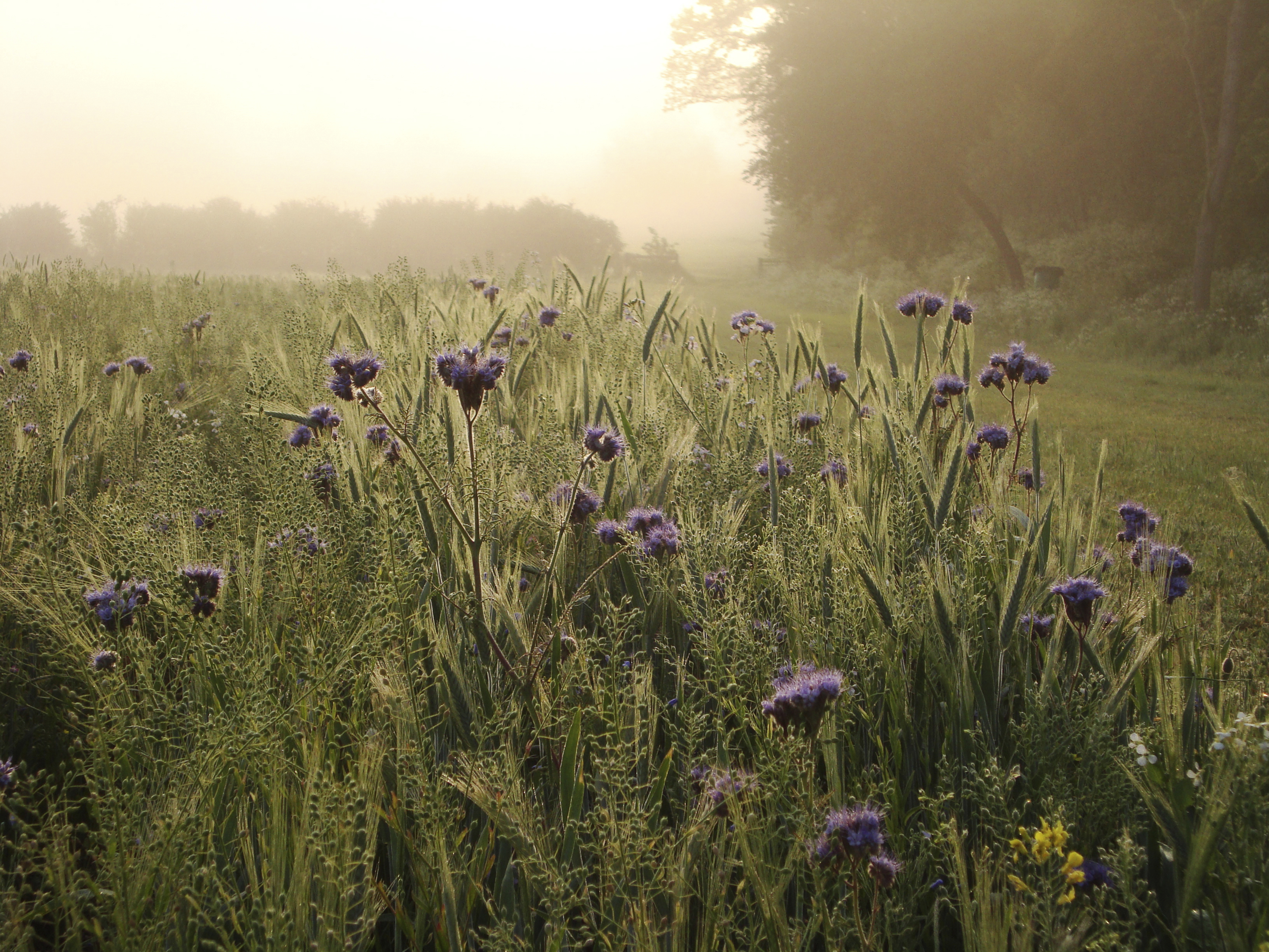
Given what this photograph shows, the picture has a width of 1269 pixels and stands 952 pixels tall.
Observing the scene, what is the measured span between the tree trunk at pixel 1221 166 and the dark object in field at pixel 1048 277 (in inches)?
121

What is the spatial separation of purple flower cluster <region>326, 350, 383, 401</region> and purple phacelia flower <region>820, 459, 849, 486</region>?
116cm

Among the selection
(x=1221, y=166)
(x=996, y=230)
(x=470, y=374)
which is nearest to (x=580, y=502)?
(x=470, y=374)

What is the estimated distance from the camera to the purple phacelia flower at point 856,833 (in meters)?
0.92

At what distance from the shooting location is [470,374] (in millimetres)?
1295

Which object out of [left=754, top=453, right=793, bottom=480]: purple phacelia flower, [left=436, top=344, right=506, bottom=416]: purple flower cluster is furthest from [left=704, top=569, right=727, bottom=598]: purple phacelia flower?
[left=754, top=453, right=793, bottom=480]: purple phacelia flower

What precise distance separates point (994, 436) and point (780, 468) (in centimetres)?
61

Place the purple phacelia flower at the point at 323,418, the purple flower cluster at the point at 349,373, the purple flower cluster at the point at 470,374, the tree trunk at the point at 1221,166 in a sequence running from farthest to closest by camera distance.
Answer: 1. the tree trunk at the point at 1221,166
2. the purple phacelia flower at the point at 323,418
3. the purple flower cluster at the point at 349,373
4. the purple flower cluster at the point at 470,374

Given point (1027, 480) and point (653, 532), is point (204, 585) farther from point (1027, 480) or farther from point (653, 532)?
point (1027, 480)

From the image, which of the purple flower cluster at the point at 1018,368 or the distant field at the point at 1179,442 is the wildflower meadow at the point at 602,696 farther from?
the distant field at the point at 1179,442

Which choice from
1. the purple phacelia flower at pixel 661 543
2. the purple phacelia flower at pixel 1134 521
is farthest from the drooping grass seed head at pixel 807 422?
the purple phacelia flower at pixel 661 543

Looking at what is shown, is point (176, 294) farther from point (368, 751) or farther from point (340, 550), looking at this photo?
point (368, 751)

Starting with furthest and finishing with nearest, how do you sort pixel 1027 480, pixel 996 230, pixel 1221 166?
pixel 996 230 → pixel 1221 166 → pixel 1027 480

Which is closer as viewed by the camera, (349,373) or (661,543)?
(349,373)

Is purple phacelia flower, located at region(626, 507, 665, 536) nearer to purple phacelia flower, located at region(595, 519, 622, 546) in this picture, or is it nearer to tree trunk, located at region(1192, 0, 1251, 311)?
purple phacelia flower, located at region(595, 519, 622, 546)
